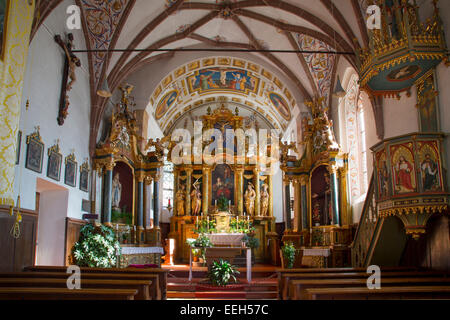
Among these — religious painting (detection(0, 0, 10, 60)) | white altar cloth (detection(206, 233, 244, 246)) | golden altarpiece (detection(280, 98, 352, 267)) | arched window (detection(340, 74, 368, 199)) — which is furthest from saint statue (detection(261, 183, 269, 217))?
religious painting (detection(0, 0, 10, 60))

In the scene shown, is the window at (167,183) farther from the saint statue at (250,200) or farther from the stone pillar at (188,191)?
the saint statue at (250,200)

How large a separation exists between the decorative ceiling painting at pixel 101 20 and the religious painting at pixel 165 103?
19.4 feet

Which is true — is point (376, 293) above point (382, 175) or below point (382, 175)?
below

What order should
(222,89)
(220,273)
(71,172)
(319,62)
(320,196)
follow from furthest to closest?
(222,89)
(320,196)
(319,62)
(71,172)
(220,273)

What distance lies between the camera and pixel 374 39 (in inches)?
357

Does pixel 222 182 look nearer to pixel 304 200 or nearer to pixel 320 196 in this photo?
pixel 304 200

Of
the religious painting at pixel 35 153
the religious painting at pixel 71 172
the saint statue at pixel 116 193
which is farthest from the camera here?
the saint statue at pixel 116 193

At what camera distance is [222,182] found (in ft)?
72.9

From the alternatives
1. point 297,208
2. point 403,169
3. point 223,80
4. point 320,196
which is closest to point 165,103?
point 223,80

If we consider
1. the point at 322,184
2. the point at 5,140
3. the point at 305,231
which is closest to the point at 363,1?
the point at 322,184

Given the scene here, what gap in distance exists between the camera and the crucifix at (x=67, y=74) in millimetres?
12414

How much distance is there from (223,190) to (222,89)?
18.4 feet

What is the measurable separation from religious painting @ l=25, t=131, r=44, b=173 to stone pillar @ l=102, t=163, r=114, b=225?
4278mm

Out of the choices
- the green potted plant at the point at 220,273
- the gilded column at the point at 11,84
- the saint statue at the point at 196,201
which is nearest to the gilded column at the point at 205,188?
the saint statue at the point at 196,201
